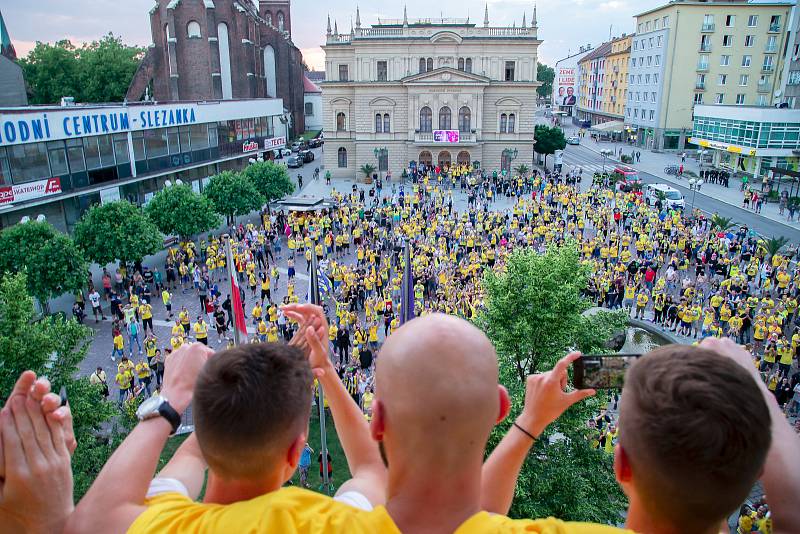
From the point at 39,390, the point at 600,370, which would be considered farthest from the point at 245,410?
the point at 600,370

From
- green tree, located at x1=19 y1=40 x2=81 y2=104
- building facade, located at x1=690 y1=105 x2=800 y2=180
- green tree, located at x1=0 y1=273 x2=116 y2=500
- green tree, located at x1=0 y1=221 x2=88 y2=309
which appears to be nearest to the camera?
green tree, located at x1=0 y1=273 x2=116 y2=500

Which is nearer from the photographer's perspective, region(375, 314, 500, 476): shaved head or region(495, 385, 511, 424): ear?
region(375, 314, 500, 476): shaved head

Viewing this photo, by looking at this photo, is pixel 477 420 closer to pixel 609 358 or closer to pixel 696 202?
pixel 609 358

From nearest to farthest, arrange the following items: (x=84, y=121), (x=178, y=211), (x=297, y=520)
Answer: (x=297, y=520) < (x=178, y=211) < (x=84, y=121)

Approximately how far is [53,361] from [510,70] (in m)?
48.6

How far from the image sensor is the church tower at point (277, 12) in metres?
75.0

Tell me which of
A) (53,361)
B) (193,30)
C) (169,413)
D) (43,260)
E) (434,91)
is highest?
(193,30)

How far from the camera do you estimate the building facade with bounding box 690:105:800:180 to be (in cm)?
4684

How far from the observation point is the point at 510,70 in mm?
51969

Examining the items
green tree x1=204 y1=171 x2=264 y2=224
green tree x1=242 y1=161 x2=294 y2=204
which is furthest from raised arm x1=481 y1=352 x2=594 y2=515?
green tree x1=242 y1=161 x2=294 y2=204

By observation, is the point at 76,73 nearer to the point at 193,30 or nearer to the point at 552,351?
the point at 193,30

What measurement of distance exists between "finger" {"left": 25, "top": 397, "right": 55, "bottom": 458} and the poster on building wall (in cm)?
2825

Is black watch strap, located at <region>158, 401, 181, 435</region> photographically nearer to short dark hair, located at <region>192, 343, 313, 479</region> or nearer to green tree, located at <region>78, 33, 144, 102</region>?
short dark hair, located at <region>192, 343, 313, 479</region>

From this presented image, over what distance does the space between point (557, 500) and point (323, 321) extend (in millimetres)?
8114
